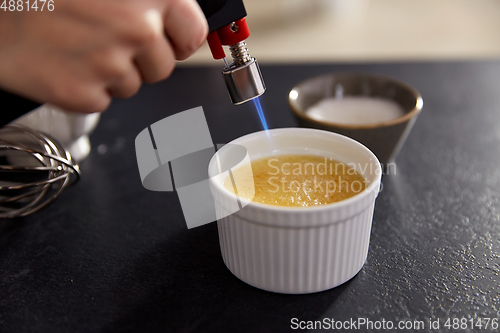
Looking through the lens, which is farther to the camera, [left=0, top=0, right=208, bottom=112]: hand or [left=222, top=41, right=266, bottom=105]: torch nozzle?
[left=222, top=41, right=266, bottom=105]: torch nozzle

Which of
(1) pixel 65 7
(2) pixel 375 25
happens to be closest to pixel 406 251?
(1) pixel 65 7

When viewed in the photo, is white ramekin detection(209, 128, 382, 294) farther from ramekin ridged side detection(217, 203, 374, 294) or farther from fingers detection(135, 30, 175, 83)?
fingers detection(135, 30, 175, 83)

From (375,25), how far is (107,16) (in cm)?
257

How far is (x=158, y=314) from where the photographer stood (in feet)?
1.70

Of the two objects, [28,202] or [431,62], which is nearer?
[28,202]

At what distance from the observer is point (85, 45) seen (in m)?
0.41

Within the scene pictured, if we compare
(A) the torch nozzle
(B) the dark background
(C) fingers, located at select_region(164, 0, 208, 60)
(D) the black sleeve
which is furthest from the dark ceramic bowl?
(D) the black sleeve

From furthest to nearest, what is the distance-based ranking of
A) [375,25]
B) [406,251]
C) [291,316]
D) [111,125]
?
[375,25], [111,125], [406,251], [291,316]

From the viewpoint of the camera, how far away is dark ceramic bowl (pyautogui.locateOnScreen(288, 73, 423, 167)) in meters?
0.72

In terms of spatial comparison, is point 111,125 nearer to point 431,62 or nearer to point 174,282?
point 174,282

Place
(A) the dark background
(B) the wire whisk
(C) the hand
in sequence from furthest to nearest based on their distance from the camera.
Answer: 1. (B) the wire whisk
2. (A) the dark background
3. (C) the hand

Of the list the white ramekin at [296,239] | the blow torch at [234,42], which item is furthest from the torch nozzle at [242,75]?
the white ramekin at [296,239]

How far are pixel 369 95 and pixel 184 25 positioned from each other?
0.53 metres

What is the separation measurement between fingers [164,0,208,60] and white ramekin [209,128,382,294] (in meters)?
0.17
